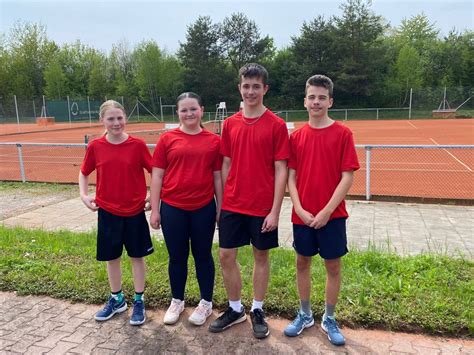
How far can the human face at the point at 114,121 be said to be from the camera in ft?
10.6

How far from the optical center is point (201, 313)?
3.27m

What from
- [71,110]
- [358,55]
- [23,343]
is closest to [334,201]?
[23,343]

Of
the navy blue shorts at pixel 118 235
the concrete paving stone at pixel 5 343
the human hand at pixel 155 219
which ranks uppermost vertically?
the human hand at pixel 155 219

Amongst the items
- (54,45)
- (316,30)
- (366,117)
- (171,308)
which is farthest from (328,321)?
(54,45)

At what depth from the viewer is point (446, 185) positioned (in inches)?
387

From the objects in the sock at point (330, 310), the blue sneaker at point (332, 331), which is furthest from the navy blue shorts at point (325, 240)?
the blue sneaker at point (332, 331)

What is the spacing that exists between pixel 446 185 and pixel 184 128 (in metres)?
8.65

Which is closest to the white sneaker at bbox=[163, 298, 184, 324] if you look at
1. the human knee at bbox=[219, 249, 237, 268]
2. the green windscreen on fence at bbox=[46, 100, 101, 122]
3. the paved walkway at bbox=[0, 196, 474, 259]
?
the human knee at bbox=[219, 249, 237, 268]

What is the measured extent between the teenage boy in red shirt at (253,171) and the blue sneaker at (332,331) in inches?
17.2

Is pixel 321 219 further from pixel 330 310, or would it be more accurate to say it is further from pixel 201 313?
pixel 201 313

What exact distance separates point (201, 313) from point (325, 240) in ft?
3.86

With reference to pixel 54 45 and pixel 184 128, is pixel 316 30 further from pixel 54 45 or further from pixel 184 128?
pixel 184 128

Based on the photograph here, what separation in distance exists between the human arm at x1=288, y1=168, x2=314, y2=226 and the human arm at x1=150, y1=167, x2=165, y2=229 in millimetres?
977

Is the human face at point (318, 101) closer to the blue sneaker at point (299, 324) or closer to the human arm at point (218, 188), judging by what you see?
the human arm at point (218, 188)
